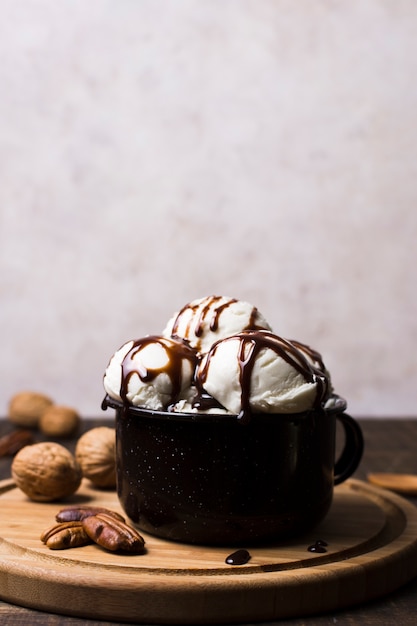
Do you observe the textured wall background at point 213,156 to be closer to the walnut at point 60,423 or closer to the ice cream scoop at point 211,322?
the walnut at point 60,423

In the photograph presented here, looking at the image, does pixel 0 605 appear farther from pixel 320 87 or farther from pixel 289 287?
pixel 320 87

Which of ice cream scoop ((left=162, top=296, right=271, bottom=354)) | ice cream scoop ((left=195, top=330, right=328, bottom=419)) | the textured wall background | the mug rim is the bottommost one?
the mug rim

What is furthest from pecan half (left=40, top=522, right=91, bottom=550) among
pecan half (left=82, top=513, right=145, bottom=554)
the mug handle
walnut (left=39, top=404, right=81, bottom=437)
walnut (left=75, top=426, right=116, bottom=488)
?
walnut (left=39, top=404, right=81, bottom=437)

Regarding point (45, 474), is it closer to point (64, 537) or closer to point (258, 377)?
point (64, 537)

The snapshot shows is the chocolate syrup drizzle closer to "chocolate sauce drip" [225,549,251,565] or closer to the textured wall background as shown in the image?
"chocolate sauce drip" [225,549,251,565]

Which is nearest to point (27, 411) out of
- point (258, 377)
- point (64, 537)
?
point (64, 537)
